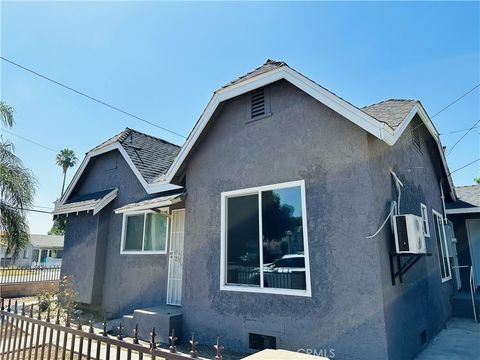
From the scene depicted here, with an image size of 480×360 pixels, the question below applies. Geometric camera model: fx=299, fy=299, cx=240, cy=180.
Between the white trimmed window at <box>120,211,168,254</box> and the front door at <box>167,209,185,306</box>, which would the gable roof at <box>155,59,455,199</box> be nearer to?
the front door at <box>167,209,185,306</box>

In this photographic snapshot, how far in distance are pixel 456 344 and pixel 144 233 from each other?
899 centimetres

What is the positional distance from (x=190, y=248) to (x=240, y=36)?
285 inches

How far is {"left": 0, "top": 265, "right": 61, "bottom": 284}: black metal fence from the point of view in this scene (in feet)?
60.4

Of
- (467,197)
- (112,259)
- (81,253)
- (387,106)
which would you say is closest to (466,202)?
(467,197)

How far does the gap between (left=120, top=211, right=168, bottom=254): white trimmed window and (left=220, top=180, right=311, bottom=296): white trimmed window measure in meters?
3.37

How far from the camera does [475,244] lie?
12.2 metres

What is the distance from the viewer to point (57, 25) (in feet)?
31.6

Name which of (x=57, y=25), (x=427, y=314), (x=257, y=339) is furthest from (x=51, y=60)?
(x=427, y=314)

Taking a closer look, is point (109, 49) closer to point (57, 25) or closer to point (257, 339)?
point (57, 25)

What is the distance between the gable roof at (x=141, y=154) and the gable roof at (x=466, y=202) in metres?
10.4

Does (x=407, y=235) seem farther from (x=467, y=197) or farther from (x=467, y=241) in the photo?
(x=467, y=197)

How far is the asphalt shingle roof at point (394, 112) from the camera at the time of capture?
614cm

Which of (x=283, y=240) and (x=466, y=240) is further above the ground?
(x=466, y=240)

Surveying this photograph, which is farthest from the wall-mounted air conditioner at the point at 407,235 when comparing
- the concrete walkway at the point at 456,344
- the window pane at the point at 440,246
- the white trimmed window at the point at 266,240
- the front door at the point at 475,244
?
the front door at the point at 475,244
